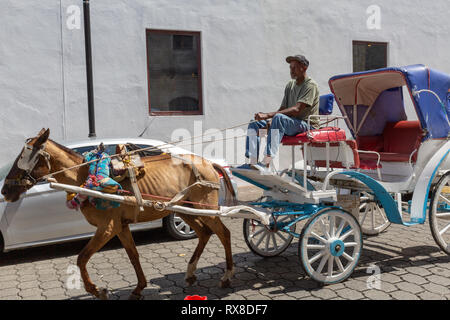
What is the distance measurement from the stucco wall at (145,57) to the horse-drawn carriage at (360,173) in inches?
168

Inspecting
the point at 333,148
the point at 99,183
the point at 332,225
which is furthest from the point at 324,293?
the point at 99,183

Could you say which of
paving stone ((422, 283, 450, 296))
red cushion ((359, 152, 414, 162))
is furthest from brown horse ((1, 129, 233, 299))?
red cushion ((359, 152, 414, 162))

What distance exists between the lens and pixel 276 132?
5031 millimetres

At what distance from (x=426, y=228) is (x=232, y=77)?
5.26m

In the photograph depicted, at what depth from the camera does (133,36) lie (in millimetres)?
9586

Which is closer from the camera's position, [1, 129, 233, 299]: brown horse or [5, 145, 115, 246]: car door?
[1, 129, 233, 299]: brown horse

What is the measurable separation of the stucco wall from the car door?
10.1ft

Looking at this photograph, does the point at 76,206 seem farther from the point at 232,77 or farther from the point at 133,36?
the point at 232,77

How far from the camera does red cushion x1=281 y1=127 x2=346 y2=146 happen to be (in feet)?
16.5

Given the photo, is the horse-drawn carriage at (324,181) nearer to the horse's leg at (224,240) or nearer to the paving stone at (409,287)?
the horse's leg at (224,240)

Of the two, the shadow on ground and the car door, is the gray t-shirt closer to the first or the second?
the shadow on ground

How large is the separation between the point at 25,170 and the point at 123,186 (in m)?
0.92

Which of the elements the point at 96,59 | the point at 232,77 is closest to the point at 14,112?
the point at 96,59

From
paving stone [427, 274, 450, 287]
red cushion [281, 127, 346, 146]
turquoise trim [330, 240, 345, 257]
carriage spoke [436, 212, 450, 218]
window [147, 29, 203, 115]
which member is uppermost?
window [147, 29, 203, 115]
